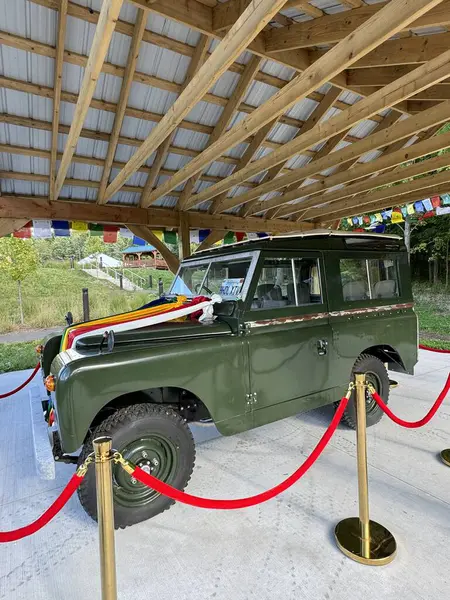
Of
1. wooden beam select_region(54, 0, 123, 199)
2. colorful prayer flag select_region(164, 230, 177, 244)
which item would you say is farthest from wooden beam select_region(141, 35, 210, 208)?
wooden beam select_region(54, 0, 123, 199)

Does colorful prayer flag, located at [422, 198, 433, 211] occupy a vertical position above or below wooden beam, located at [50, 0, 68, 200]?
below

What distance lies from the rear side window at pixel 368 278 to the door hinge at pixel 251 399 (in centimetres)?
134

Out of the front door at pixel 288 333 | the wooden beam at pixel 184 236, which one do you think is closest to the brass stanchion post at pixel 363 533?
the front door at pixel 288 333

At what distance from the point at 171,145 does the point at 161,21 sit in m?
2.09

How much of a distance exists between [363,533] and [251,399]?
1.06 meters

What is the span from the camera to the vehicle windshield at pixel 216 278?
2.78m

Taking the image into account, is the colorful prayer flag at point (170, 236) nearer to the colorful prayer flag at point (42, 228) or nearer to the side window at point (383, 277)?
the colorful prayer flag at point (42, 228)

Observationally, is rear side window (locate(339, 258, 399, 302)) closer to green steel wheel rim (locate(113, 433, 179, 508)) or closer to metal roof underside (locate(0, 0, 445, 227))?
green steel wheel rim (locate(113, 433, 179, 508))

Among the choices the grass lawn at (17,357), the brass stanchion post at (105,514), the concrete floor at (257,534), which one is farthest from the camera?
the grass lawn at (17,357)

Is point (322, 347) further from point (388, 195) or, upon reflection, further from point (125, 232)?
point (125, 232)

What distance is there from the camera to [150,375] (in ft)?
7.17

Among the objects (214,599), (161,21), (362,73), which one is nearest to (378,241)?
(362,73)

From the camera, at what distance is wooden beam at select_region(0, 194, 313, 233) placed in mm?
5938

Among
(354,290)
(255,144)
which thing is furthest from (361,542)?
(255,144)
